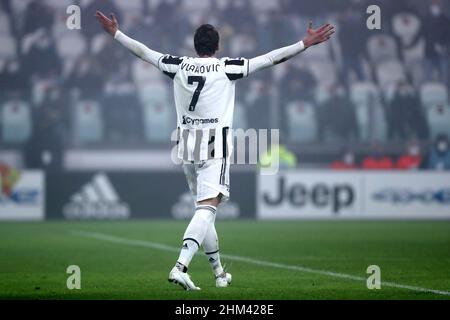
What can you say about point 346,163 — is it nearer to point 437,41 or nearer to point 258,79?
point 258,79

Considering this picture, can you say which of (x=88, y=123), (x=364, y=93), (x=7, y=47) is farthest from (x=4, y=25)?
(x=364, y=93)

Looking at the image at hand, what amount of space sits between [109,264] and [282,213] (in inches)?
440

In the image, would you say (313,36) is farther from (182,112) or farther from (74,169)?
(74,169)

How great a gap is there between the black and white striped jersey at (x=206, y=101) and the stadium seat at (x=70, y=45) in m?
16.6

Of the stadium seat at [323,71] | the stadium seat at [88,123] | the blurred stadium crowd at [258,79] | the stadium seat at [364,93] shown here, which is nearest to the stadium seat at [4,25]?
the blurred stadium crowd at [258,79]

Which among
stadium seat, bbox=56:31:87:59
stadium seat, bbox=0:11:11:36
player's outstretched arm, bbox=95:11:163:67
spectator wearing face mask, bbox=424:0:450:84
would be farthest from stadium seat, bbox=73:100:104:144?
player's outstretched arm, bbox=95:11:163:67

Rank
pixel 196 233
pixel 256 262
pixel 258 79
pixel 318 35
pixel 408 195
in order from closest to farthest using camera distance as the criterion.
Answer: pixel 196 233, pixel 318 35, pixel 256 262, pixel 408 195, pixel 258 79

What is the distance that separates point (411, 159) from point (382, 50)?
316cm

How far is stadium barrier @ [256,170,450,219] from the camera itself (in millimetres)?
22922

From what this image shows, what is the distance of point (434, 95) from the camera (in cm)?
2511

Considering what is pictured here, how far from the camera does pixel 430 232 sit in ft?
60.8

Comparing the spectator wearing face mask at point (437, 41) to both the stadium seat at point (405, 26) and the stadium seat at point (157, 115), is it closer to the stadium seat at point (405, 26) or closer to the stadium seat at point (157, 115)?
the stadium seat at point (405, 26)

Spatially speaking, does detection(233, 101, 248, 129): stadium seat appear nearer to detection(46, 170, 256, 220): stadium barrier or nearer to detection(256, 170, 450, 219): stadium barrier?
detection(46, 170, 256, 220): stadium barrier

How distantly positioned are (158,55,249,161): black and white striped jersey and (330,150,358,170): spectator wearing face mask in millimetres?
15098
